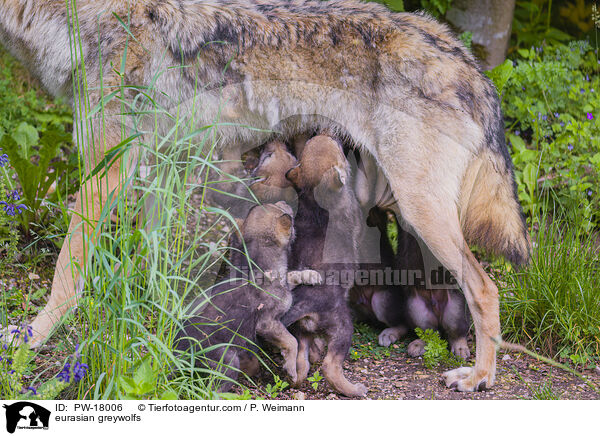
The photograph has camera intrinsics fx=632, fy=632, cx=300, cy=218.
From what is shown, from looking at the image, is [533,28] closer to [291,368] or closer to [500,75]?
[500,75]

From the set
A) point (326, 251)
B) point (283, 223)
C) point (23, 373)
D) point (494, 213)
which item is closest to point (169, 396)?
point (23, 373)

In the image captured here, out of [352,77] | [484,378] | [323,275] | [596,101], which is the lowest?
[484,378]

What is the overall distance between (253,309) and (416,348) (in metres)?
1.14

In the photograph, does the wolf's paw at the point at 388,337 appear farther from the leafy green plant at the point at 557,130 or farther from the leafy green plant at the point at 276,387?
the leafy green plant at the point at 557,130

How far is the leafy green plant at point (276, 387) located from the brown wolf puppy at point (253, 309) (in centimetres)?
7

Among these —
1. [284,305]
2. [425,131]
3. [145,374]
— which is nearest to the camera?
[145,374]

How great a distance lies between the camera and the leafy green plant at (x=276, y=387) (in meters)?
3.11

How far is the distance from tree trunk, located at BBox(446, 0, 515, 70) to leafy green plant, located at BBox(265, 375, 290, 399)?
3.81m

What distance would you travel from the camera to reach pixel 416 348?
3.73 meters

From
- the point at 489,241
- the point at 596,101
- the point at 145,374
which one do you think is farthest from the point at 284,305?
the point at 596,101

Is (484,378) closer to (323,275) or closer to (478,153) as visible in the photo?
(323,275)

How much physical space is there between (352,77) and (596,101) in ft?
8.77

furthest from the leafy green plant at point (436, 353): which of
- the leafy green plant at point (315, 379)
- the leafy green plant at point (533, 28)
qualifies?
the leafy green plant at point (533, 28)

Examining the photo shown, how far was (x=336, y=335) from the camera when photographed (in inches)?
125
